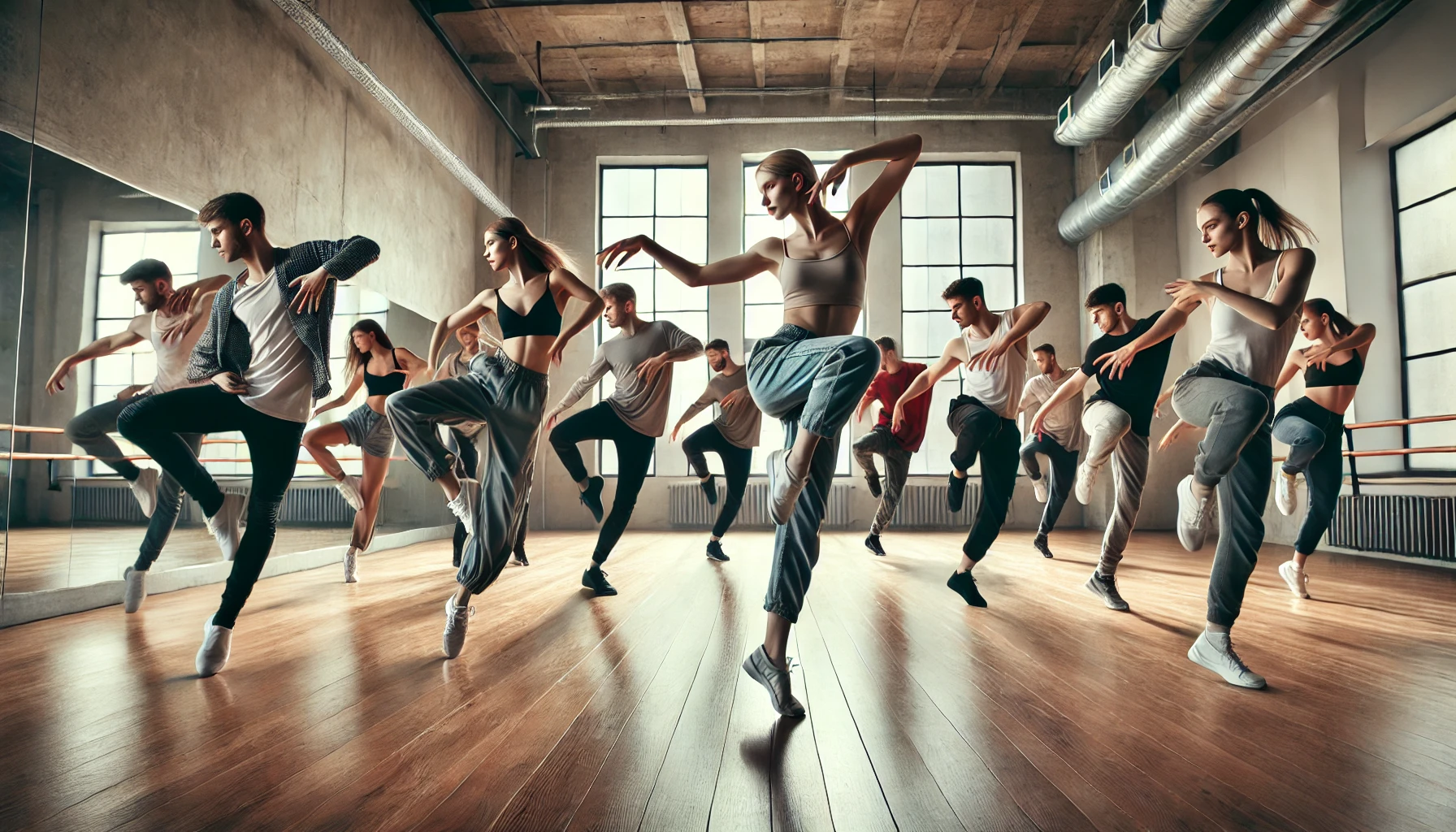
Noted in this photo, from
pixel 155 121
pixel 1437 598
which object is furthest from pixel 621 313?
pixel 1437 598

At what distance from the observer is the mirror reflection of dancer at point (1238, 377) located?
2.31m

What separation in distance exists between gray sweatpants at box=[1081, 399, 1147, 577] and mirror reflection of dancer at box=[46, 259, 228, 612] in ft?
13.6

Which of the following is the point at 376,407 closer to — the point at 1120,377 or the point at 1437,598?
the point at 1120,377

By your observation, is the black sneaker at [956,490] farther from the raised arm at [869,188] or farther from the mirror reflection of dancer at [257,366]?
the mirror reflection of dancer at [257,366]

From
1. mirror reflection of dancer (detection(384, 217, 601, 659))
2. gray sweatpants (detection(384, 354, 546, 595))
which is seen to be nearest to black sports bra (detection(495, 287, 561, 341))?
mirror reflection of dancer (detection(384, 217, 601, 659))

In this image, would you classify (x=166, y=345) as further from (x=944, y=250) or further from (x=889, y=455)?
(x=944, y=250)

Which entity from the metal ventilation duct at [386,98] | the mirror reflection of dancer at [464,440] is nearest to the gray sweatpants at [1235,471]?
the mirror reflection of dancer at [464,440]

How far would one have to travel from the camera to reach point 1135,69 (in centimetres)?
698

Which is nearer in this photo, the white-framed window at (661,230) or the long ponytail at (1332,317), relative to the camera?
the long ponytail at (1332,317)

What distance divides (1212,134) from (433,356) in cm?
724

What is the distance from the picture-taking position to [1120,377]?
352cm

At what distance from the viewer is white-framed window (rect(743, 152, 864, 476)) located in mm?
10047

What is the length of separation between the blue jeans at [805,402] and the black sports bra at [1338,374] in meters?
3.73

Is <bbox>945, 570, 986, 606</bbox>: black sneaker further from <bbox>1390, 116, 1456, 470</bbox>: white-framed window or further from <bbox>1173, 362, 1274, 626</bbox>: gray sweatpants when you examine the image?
<bbox>1390, 116, 1456, 470</bbox>: white-framed window
